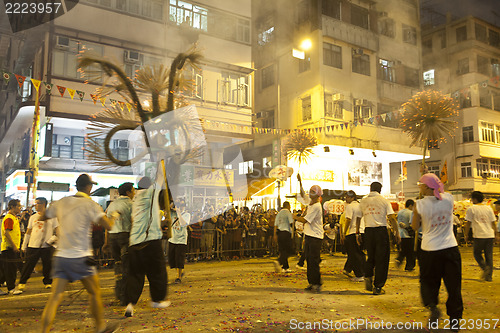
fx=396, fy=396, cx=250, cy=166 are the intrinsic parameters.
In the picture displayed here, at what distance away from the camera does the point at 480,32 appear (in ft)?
82.3

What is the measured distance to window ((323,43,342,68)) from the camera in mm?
21375

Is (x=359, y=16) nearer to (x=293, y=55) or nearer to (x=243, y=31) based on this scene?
(x=293, y=55)

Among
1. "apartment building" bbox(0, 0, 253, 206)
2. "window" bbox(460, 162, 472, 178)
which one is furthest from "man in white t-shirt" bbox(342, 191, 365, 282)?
"window" bbox(460, 162, 472, 178)

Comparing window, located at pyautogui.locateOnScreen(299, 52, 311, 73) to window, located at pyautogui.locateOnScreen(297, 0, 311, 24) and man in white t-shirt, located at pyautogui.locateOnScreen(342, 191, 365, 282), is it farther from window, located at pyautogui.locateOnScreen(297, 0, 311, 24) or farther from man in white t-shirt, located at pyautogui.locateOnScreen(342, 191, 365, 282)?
man in white t-shirt, located at pyautogui.locateOnScreen(342, 191, 365, 282)

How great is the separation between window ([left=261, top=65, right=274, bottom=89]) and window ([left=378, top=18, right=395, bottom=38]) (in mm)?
6903

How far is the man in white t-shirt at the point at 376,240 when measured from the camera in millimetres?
6305

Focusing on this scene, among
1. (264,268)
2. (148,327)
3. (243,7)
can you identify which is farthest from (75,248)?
(243,7)

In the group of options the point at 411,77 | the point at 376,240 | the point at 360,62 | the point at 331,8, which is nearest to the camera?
the point at 376,240

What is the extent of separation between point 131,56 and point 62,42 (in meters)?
2.55

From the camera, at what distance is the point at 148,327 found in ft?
15.2

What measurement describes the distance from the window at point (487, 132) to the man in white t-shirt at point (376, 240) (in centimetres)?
2668

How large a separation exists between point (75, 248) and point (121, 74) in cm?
212

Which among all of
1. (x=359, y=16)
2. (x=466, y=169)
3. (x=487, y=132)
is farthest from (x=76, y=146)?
(x=487, y=132)

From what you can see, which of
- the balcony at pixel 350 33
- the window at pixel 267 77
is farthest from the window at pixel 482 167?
the window at pixel 267 77
